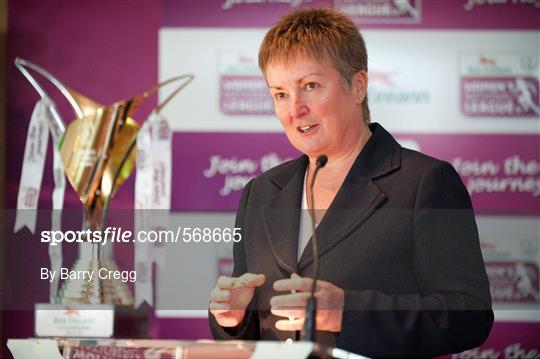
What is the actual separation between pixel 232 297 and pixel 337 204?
0.35 meters

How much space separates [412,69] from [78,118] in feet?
5.23

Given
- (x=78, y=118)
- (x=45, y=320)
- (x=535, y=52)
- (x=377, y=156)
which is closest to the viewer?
(x=377, y=156)

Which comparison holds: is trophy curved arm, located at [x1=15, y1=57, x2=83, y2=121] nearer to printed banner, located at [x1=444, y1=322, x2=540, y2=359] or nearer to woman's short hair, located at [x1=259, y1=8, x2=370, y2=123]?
woman's short hair, located at [x1=259, y1=8, x2=370, y2=123]

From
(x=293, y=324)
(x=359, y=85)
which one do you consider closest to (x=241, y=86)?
(x=359, y=85)

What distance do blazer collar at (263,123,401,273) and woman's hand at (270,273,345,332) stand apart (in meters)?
0.22

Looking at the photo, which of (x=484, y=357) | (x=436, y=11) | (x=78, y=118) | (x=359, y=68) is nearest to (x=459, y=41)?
(x=436, y=11)

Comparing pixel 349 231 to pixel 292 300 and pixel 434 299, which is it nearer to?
pixel 434 299

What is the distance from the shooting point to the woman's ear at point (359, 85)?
219 cm

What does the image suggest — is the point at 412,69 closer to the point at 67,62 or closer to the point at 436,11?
the point at 436,11

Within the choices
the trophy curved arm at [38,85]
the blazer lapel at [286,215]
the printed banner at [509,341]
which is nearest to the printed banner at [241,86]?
the trophy curved arm at [38,85]

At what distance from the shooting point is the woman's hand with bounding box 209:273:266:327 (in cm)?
189

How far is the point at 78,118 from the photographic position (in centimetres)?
394

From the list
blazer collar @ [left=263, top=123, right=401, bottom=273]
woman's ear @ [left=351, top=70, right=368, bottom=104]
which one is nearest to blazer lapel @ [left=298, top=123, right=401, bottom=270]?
blazer collar @ [left=263, top=123, right=401, bottom=273]

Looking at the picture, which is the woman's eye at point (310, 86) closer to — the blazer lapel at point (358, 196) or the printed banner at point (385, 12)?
the blazer lapel at point (358, 196)
